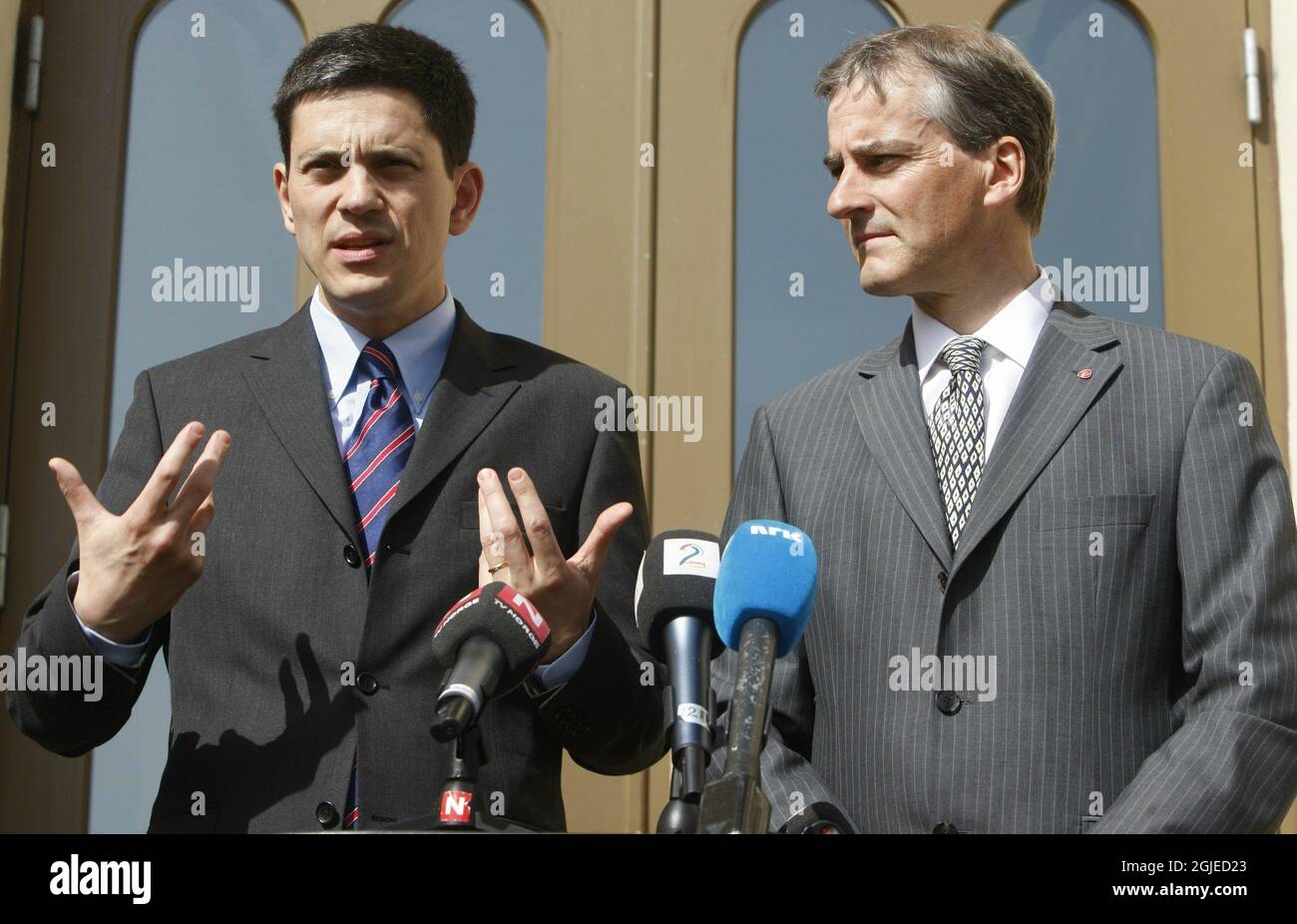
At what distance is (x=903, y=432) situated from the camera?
2449mm

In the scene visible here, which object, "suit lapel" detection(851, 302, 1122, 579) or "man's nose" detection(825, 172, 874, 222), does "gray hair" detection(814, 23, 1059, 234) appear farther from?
"suit lapel" detection(851, 302, 1122, 579)

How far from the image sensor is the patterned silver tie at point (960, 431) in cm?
238

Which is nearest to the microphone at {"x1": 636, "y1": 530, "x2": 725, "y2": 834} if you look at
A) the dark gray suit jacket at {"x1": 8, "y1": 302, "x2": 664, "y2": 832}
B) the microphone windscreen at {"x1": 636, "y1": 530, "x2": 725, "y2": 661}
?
the microphone windscreen at {"x1": 636, "y1": 530, "x2": 725, "y2": 661}

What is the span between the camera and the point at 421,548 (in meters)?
2.43

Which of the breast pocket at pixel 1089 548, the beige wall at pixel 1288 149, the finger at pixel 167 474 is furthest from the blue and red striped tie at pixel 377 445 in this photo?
the beige wall at pixel 1288 149

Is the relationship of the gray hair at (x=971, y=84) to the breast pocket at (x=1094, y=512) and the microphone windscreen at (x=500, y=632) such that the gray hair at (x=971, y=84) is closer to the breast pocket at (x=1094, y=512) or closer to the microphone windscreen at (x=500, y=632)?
the breast pocket at (x=1094, y=512)

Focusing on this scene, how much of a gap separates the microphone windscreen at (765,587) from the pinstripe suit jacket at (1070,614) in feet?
2.13

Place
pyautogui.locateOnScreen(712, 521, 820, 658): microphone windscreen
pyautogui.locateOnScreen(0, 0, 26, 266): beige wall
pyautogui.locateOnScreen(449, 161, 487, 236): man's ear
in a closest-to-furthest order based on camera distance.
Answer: pyautogui.locateOnScreen(712, 521, 820, 658): microphone windscreen → pyautogui.locateOnScreen(449, 161, 487, 236): man's ear → pyautogui.locateOnScreen(0, 0, 26, 266): beige wall

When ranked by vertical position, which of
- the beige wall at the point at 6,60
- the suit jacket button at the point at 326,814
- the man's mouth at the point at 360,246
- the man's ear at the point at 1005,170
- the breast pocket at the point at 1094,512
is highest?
the beige wall at the point at 6,60

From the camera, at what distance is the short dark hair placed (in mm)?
2680

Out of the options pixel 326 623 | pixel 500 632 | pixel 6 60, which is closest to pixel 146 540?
pixel 326 623

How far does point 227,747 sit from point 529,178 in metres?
1.68

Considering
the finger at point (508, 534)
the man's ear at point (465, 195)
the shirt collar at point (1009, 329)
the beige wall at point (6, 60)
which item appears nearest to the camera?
the finger at point (508, 534)

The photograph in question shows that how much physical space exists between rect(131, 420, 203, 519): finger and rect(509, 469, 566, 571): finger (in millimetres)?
433
